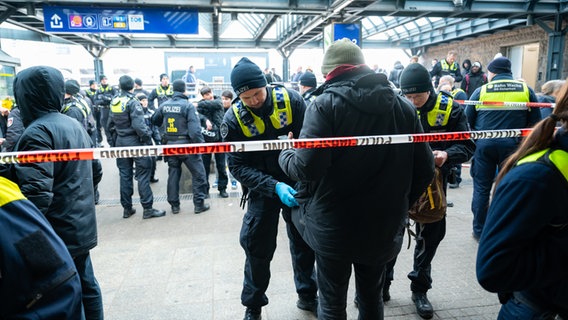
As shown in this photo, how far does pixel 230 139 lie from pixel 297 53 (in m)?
16.5

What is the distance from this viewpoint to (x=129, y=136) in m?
5.96

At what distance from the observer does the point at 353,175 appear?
1868 millimetres

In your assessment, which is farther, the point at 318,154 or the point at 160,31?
the point at 160,31

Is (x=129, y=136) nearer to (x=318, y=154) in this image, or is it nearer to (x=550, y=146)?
(x=318, y=154)

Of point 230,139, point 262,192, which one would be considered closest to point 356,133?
point 262,192

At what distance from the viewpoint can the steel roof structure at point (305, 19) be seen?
8633 mm

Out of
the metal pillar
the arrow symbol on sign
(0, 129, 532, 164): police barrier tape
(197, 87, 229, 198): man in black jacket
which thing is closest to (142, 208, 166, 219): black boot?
(197, 87, 229, 198): man in black jacket

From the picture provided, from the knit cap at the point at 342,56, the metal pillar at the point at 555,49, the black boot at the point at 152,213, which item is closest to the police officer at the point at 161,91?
the black boot at the point at 152,213

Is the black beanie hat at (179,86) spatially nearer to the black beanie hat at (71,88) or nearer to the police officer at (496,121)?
the black beanie hat at (71,88)

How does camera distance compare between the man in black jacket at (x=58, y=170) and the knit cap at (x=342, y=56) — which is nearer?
the knit cap at (x=342, y=56)

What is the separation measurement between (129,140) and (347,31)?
19.8 feet

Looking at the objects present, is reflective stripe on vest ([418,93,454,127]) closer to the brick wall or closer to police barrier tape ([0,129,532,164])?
police barrier tape ([0,129,532,164])

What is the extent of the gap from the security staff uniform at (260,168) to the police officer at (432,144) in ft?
3.04

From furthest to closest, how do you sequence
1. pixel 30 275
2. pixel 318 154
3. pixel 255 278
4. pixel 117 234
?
pixel 117 234 → pixel 255 278 → pixel 318 154 → pixel 30 275
